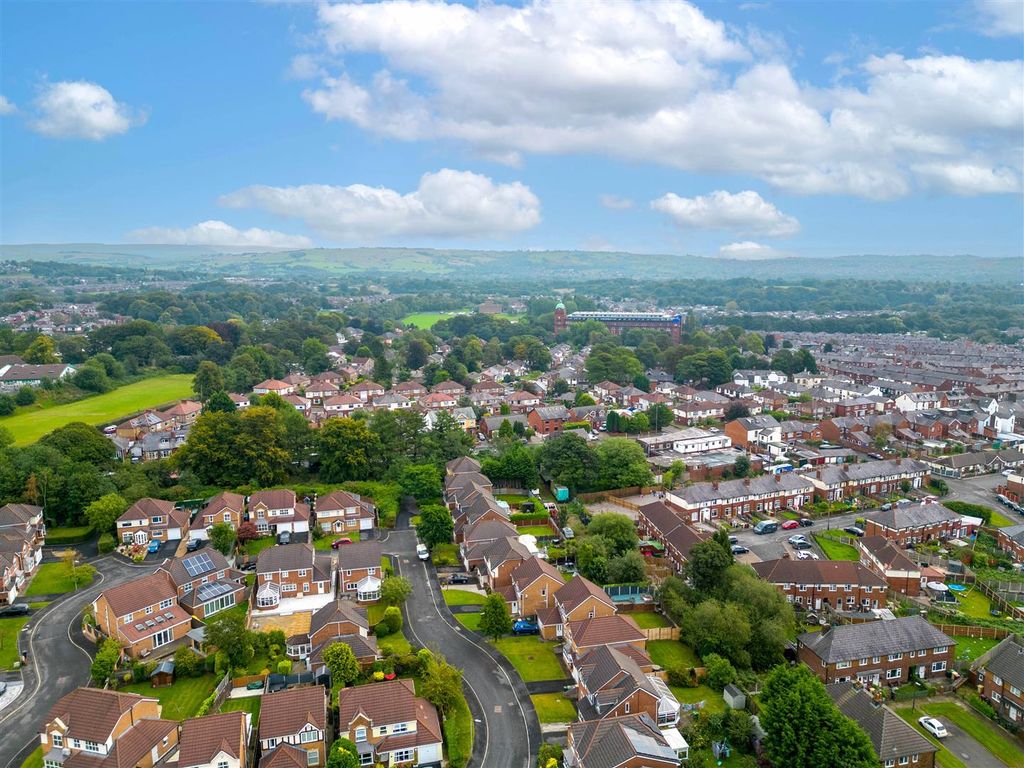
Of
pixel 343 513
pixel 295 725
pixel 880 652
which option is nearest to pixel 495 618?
pixel 295 725

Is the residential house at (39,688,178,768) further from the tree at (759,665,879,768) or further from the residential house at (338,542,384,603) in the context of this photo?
the tree at (759,665,879,768)

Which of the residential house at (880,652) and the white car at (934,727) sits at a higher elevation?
the residential house at (880,652)

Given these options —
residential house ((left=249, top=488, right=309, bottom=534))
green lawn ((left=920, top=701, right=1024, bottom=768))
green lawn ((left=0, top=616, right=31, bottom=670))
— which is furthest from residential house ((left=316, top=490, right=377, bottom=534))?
green lawn ((left=920, top=701, right=1024, bottom=768))

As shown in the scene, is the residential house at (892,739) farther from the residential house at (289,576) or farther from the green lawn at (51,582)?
the green lawn at (51,582)

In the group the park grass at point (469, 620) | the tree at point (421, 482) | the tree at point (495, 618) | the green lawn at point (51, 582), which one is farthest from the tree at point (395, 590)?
the green lawn at point (51, 582)

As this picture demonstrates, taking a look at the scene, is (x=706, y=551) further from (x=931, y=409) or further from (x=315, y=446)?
(x=931, y=409)

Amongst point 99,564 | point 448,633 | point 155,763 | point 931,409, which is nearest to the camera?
point 155,763

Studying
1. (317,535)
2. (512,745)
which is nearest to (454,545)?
(317,535)
